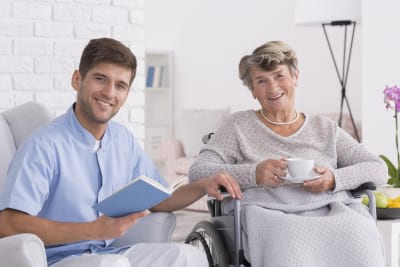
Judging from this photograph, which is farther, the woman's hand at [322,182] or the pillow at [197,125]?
the pillow at [197,125]

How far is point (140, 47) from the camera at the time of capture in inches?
151

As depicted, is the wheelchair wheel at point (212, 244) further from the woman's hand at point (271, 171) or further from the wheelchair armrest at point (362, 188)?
the wheelchair armrest at point (362, 188)

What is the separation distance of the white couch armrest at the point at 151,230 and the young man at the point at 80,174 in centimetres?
9

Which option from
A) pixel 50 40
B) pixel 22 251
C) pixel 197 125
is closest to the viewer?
pixel 22 251

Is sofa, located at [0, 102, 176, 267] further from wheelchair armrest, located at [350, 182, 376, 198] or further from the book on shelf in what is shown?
the book on shelf

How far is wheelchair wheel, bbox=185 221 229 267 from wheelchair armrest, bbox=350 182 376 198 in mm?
544

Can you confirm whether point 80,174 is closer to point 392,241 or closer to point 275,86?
point 275,86

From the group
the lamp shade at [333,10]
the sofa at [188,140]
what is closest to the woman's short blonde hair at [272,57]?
the lamp shade at [333,10]

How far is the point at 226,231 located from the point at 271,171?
0.31m

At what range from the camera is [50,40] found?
11.7ft

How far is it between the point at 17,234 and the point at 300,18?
3.81m

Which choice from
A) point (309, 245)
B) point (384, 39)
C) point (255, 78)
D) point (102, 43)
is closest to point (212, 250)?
point (309, 245)

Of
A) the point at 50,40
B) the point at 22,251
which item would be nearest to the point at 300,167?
the point at 22,251

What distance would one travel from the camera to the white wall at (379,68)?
16.1ft
